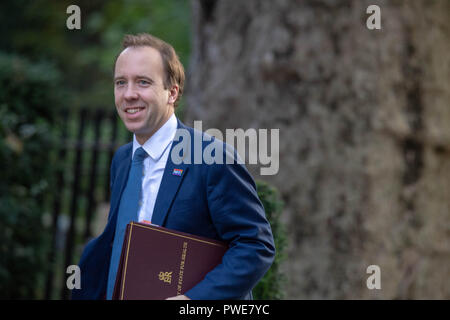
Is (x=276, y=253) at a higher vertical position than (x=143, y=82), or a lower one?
lower

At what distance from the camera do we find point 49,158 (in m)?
5.77

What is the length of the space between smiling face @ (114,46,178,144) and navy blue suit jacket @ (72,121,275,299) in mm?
176

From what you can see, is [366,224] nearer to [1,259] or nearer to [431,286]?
[431,286]

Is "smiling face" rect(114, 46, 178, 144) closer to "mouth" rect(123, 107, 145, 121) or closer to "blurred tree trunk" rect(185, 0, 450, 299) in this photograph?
"mouth" rect(123, 107, 145, 121)

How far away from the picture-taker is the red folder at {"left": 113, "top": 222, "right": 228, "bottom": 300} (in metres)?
2.12

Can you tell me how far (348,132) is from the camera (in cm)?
545

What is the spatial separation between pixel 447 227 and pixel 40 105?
460 cm

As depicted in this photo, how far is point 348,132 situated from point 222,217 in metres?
3.55

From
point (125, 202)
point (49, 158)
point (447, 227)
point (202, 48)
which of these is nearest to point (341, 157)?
point (447, 227)

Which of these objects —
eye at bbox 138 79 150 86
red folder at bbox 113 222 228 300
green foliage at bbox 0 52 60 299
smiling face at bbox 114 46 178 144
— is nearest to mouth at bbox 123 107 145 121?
smiling face at bbox 114 46 178 144

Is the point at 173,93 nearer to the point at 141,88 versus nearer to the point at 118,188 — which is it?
the point at 141,88

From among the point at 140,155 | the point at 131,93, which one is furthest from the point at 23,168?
the point at 131,93

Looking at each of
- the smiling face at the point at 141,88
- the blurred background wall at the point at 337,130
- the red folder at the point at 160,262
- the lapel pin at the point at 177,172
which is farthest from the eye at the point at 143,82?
the blurred background wall at the point at 337,130

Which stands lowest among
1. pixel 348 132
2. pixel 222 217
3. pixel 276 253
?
pixel 276 253
